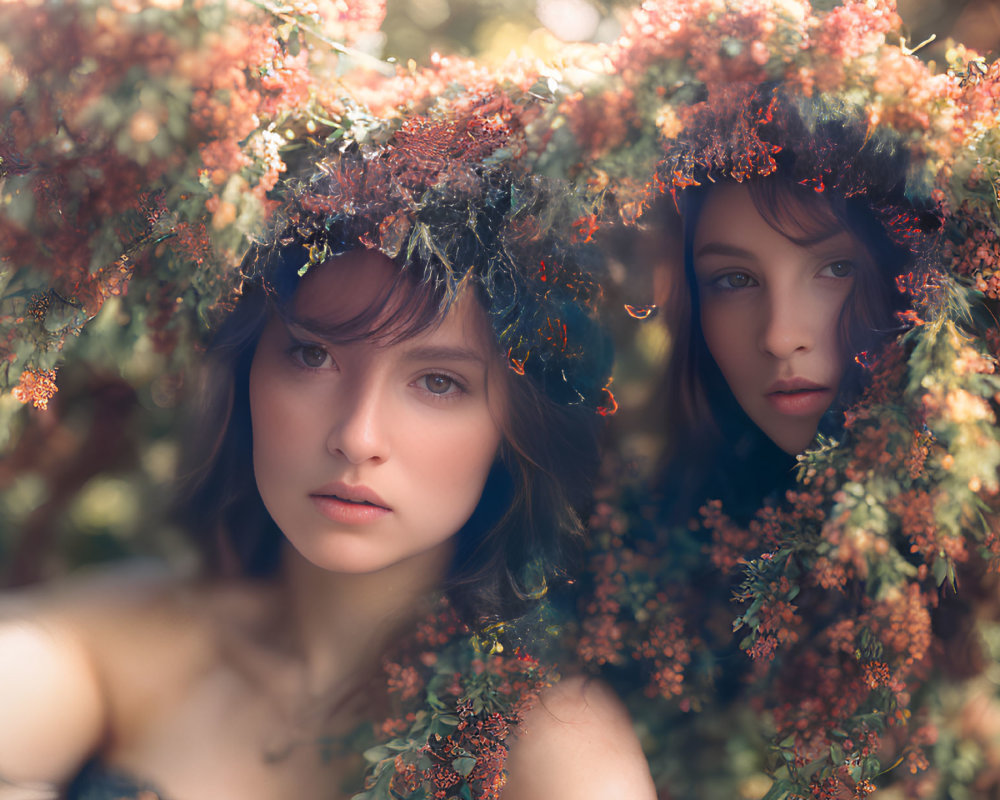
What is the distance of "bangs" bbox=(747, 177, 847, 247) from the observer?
5.11ft

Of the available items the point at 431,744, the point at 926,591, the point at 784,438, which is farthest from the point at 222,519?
the point at 926,591

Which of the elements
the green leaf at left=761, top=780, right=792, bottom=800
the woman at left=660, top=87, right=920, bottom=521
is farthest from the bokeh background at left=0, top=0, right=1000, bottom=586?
the green leaf at left=761, top=780, right=792, bottom=800

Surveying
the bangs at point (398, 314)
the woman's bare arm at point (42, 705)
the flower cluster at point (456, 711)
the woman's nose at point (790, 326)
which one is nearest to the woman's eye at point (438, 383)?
the bangs at point (398, 314)

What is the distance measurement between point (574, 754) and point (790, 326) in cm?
88

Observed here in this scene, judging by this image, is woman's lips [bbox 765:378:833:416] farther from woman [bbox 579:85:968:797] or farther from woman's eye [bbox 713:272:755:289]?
woman's eye [bbox 713:272:755:289]

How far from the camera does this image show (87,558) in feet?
6.93

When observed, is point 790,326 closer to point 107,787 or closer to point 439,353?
point 439,353

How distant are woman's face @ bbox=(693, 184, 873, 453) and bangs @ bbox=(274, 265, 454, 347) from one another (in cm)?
55

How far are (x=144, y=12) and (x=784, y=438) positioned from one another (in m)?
1.32

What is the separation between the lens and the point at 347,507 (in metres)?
1.57

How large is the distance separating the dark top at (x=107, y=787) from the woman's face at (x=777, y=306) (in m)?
1.43

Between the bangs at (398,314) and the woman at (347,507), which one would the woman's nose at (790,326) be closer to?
the woman at (347,507)

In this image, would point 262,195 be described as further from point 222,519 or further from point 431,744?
point 431,744

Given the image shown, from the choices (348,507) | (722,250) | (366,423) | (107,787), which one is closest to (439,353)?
(366,423)
